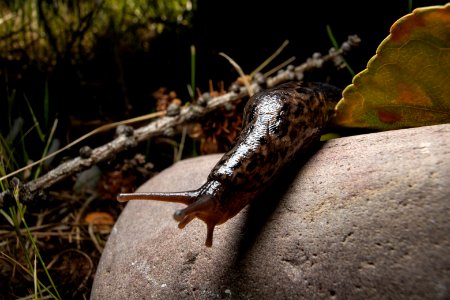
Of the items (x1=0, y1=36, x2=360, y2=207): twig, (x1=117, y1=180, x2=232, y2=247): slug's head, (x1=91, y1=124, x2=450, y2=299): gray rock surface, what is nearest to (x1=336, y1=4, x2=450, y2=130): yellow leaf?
(x1=91, y1=124, x2=450, y2=299): gray rock surface

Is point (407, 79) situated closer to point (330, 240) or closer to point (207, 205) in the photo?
point (330, 240)

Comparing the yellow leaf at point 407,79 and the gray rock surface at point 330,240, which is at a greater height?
the yellow leaf at point 407,79

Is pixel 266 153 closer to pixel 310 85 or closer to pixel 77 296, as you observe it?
pixel 310 85

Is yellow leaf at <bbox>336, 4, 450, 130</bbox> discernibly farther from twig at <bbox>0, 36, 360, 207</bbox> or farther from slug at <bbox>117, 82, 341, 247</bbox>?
twig at <bbox>0, 36, 360, 207</bbox>

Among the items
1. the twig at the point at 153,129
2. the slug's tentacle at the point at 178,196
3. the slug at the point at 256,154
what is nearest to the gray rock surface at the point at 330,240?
the slug at the point at 256,154

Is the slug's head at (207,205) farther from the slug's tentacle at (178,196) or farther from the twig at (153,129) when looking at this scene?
the twig at (153,129)

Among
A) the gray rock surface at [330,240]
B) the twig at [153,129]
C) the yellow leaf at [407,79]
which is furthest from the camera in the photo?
the twig at [153,129]
